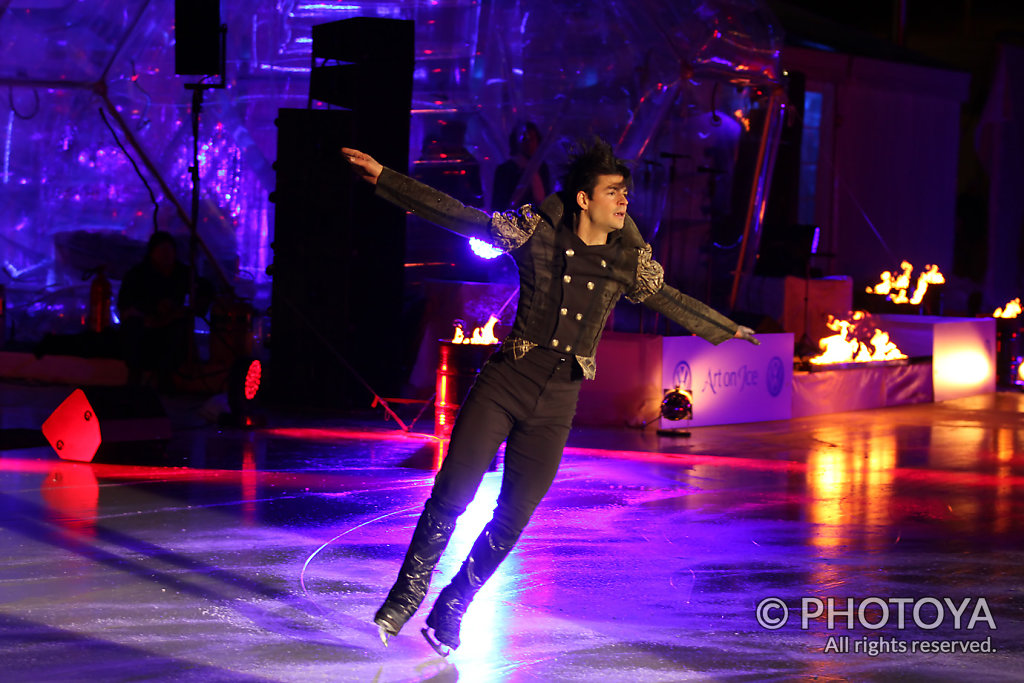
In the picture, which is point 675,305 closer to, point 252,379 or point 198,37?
point 252,379

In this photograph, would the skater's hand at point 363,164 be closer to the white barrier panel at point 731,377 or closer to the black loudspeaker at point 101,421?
the black loudspeaker at point 101,421

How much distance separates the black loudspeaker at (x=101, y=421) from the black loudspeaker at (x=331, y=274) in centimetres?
189

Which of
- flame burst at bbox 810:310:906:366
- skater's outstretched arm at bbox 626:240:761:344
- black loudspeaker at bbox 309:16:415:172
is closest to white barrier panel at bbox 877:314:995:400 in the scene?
flame burst at bbox 810:310:906:366

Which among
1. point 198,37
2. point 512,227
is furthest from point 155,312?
point 512,227

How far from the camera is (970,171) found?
20484 millimetres

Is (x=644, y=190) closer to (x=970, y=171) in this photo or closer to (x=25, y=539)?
(x=25, y=539)

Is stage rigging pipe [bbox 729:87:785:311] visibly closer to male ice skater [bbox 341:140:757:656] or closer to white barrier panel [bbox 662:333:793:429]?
white barrier panel [bbox 662:333:793:429]

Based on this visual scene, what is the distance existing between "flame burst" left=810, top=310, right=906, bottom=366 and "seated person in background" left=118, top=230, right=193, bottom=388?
5.68 metres

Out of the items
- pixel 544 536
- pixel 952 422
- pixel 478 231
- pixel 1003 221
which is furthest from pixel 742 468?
pixel 1003 221

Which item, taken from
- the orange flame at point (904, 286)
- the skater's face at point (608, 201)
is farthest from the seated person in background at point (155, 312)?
the orange flame at point (904, 286)

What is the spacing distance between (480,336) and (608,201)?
18.5ft

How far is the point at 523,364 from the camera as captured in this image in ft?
12.3

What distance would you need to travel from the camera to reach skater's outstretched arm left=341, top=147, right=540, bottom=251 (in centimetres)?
375

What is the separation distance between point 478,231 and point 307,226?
242 inches
